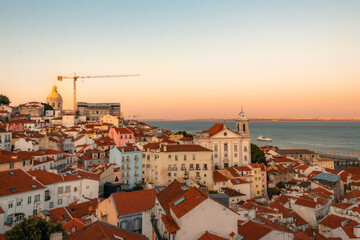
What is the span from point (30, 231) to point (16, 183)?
480 inches

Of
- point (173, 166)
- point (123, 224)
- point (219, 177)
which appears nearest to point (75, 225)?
point (123, 224)

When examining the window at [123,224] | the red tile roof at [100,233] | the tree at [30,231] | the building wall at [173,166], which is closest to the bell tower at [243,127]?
the building wall at [173,166]

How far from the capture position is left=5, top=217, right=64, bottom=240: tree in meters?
12.0

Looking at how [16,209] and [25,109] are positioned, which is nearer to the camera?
[16,209]

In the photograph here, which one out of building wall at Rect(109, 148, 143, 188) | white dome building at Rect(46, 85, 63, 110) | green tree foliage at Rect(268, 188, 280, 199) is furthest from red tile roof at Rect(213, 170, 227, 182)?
white dome building at Rect(46, 85, 63, 110)

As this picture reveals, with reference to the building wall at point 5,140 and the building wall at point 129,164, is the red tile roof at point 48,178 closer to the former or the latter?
the building wall at point 129,164

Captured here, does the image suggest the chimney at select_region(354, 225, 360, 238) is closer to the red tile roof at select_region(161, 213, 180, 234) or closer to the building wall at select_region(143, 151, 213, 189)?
the building wall at select_region(143, 151, 213, 189)

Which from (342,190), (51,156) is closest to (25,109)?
(51,156)

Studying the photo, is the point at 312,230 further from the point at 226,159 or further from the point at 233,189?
the point at 226,159

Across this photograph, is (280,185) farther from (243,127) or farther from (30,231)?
(30,231)

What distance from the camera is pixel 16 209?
69.2 feet

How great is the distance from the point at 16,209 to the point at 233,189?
2760 cm

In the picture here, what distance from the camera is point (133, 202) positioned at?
701 inches

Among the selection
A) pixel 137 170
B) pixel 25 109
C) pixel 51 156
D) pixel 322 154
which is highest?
pixel 25 109
